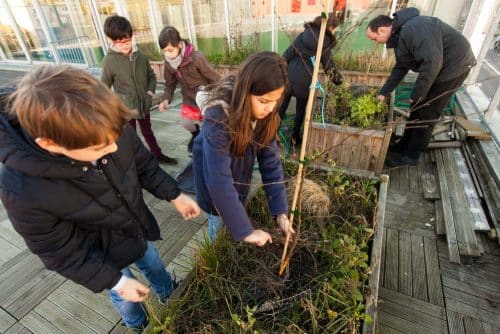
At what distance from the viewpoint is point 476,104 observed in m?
3.68

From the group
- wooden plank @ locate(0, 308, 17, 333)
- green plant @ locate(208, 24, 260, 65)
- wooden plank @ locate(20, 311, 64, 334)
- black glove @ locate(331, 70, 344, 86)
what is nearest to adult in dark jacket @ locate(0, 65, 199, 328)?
wooden plank @ locate(20, 311, 64, 334)

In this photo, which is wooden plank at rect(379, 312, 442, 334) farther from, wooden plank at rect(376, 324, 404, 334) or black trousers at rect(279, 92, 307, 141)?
black trousers at rect(279, 92, 307, 141)

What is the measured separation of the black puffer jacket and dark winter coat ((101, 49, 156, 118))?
173 cm

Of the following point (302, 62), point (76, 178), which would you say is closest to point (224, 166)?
point (76, 178)

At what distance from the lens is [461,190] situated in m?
2.62

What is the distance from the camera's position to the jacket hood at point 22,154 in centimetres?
82

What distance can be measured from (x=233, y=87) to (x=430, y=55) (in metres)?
2.25

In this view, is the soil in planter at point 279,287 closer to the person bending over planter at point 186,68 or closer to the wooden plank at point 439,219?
the wooden plank at point 439,219

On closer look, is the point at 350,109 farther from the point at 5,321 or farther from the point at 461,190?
the point at 5,321

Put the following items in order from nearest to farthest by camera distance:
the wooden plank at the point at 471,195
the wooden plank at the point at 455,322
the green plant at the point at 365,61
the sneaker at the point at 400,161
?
the wooden plank at the point at 455,322
the wooden plank at the point at 471,195
the sneaker at the point at 400,161
the green plant at the point at 365,61

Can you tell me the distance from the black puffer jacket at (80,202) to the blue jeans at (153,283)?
169mm

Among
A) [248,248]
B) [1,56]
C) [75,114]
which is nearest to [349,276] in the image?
[248,248]

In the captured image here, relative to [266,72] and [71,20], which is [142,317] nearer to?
[266,72]

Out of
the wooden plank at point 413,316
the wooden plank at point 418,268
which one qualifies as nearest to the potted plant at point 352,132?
the wooden plank at point 418,268
